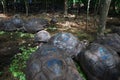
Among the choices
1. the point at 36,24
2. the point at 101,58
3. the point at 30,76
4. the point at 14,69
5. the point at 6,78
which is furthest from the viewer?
the point at 36,24

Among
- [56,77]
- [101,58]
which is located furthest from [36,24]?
[56,77]

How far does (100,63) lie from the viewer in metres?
4.25

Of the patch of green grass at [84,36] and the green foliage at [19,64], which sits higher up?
the patch of green grass at [84,36]

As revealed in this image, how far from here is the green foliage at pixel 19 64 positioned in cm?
462

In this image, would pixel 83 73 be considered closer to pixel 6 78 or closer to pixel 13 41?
pixel 6 78

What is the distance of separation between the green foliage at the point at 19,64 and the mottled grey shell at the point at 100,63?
1637 millimetres

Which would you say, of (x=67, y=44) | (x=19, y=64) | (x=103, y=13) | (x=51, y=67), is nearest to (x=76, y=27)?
(x=103, y=13)

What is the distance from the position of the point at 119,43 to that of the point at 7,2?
962 centimetres

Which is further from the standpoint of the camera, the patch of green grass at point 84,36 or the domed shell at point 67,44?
the patch of green grass at point 84,36

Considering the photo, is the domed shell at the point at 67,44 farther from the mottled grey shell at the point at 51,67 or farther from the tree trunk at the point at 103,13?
the tree trunk at the point at 103,13

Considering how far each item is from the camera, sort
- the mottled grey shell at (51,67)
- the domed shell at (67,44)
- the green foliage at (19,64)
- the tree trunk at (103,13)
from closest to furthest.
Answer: the mottled grey shell at (51,67) → the green foliage at (19,64) → the domed shell at (67,44) → the tree trunk at (103,13)

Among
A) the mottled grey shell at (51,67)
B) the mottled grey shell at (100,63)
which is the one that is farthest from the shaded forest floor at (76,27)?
the mottled grey shell at (51,67)

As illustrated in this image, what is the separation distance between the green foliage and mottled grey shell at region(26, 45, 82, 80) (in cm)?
84

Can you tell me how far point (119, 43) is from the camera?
5.35 metres
